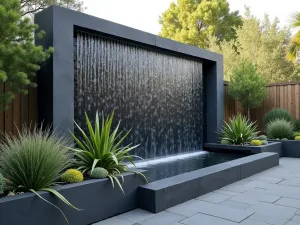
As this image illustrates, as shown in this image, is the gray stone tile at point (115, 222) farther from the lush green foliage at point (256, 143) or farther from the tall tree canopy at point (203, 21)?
the tall tree canopy at point (203, 21)

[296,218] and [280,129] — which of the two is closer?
[296,218]

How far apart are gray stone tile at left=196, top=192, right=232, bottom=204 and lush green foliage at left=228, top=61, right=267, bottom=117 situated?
19.0 ft

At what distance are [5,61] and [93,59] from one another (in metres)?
2.62

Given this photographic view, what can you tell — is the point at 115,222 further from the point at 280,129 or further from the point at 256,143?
the point at 280,129

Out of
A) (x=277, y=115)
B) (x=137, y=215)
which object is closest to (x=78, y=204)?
(x=137, y=215)

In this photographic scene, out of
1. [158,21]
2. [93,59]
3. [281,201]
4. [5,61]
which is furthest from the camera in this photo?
[158,21]

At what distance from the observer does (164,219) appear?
11.1 feet

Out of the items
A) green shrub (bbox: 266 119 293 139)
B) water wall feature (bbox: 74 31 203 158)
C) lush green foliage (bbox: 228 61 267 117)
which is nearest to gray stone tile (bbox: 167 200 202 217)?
water wall feature (bbox: 74 31 203 158)

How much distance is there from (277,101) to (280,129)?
7.06 feet

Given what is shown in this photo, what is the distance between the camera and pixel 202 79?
364 inches

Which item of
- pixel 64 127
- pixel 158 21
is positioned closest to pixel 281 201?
pixel 64 127

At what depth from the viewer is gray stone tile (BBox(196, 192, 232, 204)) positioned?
13.4 ft

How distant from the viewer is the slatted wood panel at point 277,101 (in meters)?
10.2

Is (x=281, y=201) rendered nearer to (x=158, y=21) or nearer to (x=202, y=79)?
(x=202, y=79)
